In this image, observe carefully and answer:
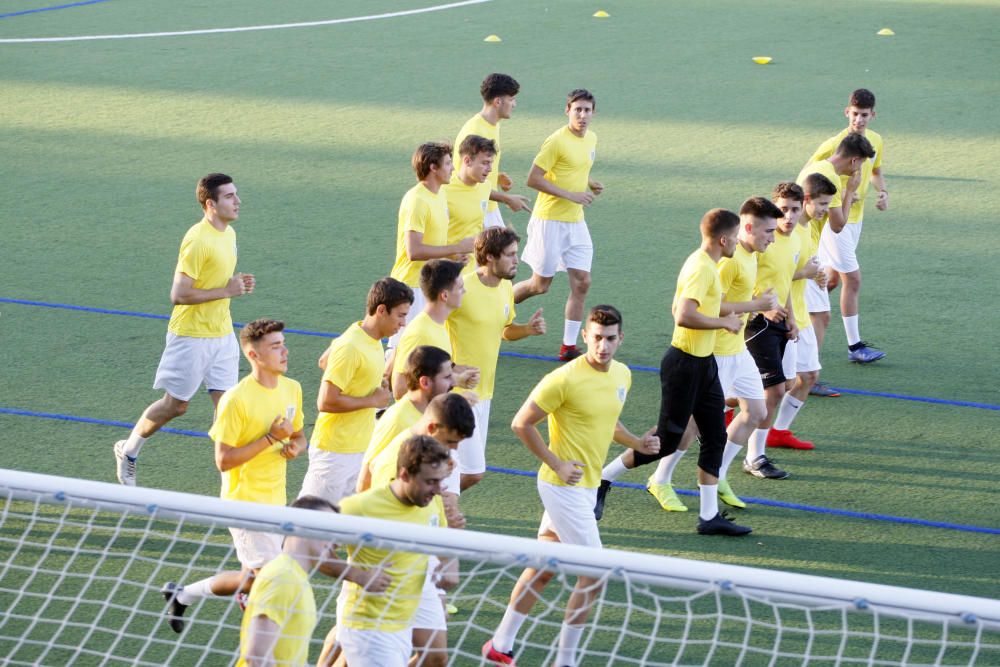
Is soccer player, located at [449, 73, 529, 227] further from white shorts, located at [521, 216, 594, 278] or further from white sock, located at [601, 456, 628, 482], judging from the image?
white sock, located at [601, 456, 628, 482]

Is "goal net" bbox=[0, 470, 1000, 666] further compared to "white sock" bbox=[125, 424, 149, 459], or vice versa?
"white sock" bbox=[125, 424, 149, 459]

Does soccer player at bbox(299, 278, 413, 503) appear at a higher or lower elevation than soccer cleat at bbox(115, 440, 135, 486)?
higher

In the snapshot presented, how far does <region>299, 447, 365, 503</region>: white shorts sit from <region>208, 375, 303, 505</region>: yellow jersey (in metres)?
0.46

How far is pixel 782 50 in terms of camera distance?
19.9 metres

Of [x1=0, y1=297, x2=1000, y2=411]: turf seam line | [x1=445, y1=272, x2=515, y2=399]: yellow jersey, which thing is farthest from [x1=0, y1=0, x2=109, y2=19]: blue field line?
[x1=445, y1=272, x2=515, y2=399]: yellow jersey

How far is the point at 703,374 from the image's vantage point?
7.67 meters

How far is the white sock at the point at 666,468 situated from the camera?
802 centimetres

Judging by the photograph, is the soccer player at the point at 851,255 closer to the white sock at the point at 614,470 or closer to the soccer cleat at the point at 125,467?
the white sock at the point at 614,470

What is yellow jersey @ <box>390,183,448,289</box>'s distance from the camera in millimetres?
8875

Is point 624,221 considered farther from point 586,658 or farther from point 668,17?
point 668,17

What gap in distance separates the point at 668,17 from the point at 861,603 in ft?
61.9

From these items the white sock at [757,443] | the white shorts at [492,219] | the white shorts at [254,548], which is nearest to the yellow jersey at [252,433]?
the white shorts at [254,548]

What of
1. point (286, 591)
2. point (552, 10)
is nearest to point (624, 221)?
point (286, 591)

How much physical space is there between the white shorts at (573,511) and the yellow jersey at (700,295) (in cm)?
149
